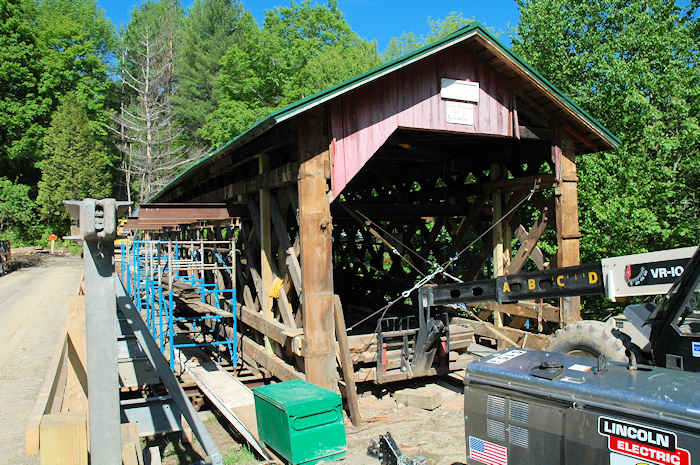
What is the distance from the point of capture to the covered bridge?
27.1 ft

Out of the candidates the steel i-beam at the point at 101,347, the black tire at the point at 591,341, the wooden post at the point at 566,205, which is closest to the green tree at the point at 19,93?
the wooden post at the point at 566,205

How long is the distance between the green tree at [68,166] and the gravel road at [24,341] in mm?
14743

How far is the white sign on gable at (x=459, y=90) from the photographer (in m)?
9.15

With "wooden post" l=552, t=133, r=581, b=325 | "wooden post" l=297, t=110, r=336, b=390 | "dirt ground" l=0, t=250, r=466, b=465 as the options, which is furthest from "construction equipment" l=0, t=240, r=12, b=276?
"wooden post" l=552, t=133, r=581, b=325

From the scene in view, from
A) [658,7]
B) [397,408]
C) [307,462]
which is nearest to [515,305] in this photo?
[397,408]

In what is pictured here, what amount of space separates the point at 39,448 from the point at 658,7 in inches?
681

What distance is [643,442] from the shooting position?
3.53 metres

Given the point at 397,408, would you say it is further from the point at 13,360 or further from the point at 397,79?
the point at 13,360

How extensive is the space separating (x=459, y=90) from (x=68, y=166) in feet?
144

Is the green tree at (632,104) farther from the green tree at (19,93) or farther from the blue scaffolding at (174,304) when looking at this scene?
the green tree at (19,93)

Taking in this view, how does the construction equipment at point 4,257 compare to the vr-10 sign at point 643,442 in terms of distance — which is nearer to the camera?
the vr-10 sign at point 643,442

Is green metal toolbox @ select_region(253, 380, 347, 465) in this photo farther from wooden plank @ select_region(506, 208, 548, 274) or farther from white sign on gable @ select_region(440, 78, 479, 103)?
wooden plank @ select_region(506, 208, 548, 274)

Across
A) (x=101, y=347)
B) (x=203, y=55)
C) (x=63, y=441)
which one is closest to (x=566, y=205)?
(x=101, y=347)

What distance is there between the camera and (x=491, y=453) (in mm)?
4461
